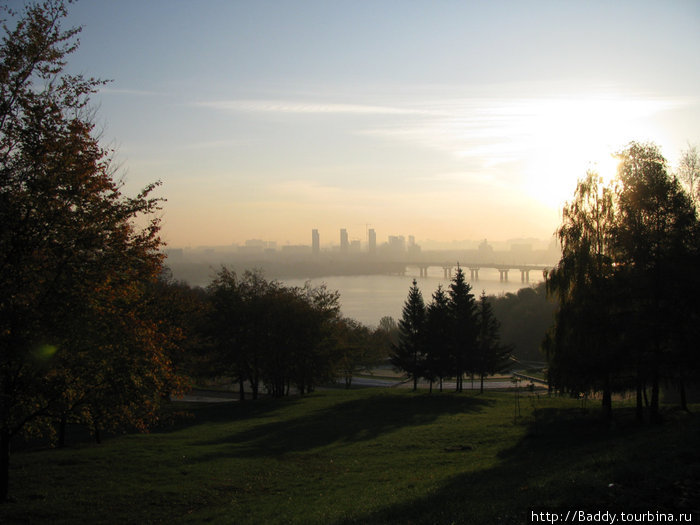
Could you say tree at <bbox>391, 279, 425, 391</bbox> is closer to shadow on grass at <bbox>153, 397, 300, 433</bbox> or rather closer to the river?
shadow on grass at <bbox>153, 397, 300, 433</bbox>

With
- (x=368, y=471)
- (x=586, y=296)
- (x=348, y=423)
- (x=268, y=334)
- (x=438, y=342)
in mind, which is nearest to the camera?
(x=368, y=471)

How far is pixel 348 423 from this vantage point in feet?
57.8

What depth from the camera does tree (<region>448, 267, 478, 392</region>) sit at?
28.4 metres

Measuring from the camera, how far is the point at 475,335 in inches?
1121

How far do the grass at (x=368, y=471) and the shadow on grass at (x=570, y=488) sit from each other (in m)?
0.03

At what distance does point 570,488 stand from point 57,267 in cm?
833

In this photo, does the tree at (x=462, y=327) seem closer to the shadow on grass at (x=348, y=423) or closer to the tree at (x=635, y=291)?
the shadow on grass at (x=348, y=423)

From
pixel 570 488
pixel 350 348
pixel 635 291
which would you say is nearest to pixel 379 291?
pixel 350 348

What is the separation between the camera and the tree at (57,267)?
24.4ft

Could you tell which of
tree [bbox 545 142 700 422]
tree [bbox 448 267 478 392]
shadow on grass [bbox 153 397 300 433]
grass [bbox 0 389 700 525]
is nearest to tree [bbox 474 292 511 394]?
tree [bbox 448 267 478 392]

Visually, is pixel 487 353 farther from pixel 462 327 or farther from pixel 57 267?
pixel 57 267

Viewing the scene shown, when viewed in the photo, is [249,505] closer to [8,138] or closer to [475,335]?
[8,138]

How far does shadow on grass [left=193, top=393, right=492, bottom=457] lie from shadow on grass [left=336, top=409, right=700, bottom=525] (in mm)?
6213

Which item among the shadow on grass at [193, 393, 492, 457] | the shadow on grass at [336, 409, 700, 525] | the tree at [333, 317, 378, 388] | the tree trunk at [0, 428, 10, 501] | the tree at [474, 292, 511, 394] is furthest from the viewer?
the tree at [474, 292, 511, 394]
